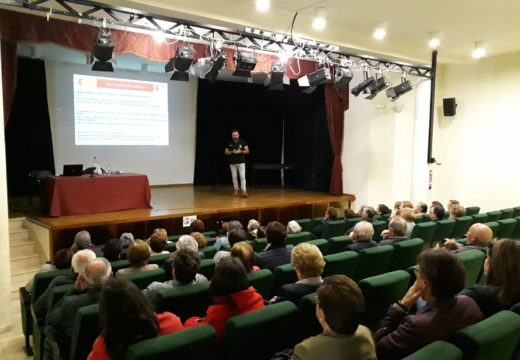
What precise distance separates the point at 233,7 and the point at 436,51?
14.3ft

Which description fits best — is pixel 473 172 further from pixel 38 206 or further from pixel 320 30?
pixel 38 206

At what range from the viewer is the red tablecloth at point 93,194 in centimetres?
567

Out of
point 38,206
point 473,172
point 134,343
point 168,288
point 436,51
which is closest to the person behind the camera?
point 134,343

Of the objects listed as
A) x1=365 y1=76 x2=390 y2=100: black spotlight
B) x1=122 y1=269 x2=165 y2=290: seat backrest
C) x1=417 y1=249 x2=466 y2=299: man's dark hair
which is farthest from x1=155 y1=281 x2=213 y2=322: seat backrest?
x1=365 y1=76 x2=390 y2=100: black spotlight

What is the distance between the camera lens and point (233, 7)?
5.30 metres

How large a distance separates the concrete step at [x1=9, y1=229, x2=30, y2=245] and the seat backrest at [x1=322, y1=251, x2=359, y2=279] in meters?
4.47

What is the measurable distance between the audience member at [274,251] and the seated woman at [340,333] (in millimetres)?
1604

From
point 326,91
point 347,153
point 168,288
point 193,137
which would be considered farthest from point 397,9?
point 193,137

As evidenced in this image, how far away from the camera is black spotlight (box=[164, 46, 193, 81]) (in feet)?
16.4

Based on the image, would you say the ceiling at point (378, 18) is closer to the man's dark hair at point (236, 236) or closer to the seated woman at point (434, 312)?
the man's dark hair at point (236, 236)

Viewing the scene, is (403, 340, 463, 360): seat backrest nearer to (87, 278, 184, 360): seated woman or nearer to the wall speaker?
(87, 278, 184, 360): seated woman

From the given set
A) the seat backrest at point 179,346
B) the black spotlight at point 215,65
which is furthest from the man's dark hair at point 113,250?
the black spotlight at point 215,65

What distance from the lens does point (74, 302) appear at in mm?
2225

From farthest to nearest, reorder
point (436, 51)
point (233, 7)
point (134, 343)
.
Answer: point (436, 51) → point (233, 7) → point (134, 343)
